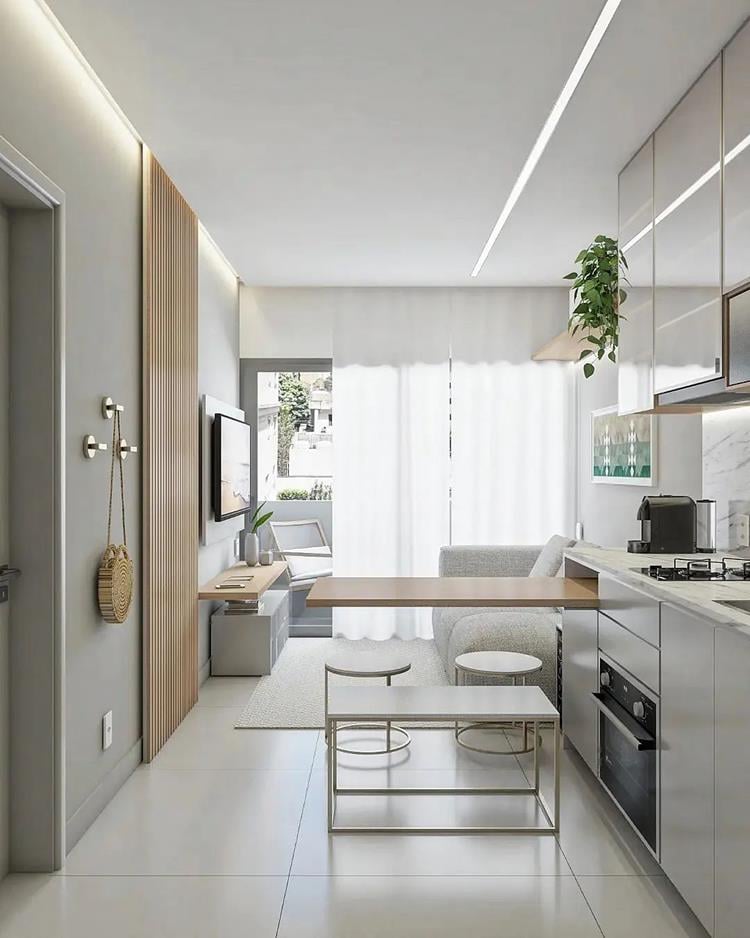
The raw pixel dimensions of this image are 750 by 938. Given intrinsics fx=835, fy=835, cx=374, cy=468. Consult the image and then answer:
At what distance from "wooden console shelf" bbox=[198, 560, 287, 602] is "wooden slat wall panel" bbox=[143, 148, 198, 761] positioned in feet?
0.46

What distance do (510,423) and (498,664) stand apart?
Result: 305 cm

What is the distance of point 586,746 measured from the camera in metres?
3.31

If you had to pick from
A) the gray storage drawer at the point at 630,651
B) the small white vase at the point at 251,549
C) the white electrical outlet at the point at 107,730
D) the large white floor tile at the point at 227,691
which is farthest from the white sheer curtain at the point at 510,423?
the white electrical outlet at the point at 107,730

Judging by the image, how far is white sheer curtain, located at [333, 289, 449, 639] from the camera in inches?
247

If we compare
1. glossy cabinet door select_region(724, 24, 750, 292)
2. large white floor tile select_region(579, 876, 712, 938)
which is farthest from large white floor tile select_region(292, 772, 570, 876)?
glossy cabinet door select_region(724, 24, 750, 292)

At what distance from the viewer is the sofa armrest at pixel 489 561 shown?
5859 millimetres

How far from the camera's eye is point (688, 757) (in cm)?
228

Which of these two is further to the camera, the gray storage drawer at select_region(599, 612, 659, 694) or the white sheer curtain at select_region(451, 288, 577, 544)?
the white sheer curtain at select_region(451, 288, 577, 544)

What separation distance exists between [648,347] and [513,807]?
6.20ft

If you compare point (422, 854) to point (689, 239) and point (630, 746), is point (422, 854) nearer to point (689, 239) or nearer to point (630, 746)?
point (630, 746)

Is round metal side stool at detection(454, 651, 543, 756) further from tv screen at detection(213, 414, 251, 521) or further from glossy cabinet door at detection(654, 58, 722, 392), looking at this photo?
tv screen at detection(213, 414, 251, 521)

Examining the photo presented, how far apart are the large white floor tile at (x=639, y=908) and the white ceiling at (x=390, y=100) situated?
2.62 metres

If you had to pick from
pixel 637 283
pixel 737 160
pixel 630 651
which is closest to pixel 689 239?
pixel 737 160

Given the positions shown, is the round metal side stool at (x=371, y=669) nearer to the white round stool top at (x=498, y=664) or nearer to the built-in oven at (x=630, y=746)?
the white round stool top at (x=498, y=664)
